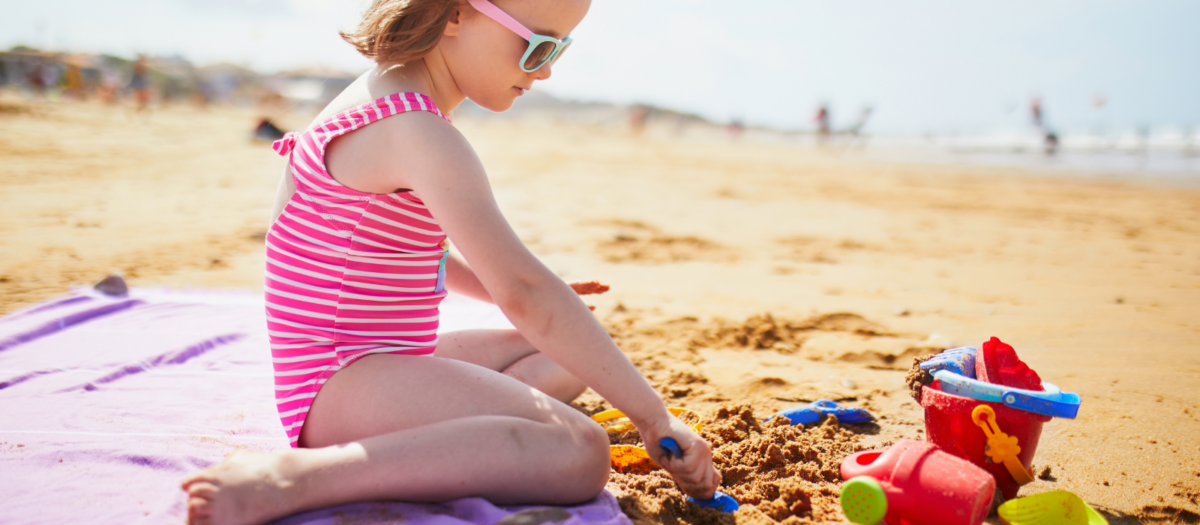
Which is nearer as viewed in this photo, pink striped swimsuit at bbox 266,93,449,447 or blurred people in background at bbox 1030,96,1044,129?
pink striped swimsuit at bbox 266,93,449,447

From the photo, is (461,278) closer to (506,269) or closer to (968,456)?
(506,269)

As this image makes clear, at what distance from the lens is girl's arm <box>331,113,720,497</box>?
1.30 metres

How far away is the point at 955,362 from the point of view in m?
1.63

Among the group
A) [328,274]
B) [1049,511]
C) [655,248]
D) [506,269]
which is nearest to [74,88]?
[655,248]

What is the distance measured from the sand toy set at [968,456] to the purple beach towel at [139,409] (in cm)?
54

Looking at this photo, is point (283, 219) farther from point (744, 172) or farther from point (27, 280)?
point (744, 172)

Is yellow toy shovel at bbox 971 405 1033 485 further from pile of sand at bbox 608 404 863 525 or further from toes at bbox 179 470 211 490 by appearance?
toes at bbox 179 470 211 490

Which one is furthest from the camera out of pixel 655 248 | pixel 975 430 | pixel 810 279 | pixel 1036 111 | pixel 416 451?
pixel 1036 111

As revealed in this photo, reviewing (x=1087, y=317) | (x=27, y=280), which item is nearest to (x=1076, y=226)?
(x=1087, y=317)

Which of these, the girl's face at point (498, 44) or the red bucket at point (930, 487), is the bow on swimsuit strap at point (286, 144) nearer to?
the girl's face at point (498, 44)

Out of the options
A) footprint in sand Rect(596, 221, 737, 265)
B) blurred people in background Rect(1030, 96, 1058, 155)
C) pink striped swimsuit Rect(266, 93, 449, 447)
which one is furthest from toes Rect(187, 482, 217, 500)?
blurred people in background Rect(1030, 96, 1058, 155)

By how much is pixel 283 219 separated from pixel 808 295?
9.90 ft

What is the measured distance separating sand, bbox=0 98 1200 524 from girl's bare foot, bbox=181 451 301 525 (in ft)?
2.37

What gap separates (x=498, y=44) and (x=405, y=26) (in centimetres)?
20
